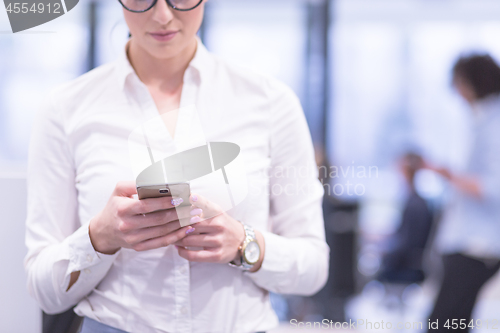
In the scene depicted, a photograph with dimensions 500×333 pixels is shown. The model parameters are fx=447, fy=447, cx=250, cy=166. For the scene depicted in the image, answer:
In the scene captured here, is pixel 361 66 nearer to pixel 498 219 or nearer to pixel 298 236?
pixel 498 219

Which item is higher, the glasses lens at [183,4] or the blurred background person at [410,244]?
the glasses lens at [183,4]

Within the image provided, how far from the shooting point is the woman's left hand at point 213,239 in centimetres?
68

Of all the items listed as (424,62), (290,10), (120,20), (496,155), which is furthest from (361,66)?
(120,20)

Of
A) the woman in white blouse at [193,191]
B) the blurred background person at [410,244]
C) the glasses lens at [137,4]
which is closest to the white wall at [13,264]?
the woman in white blouse at [193,191]

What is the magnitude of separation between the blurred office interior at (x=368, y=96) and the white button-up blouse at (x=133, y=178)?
1.46m

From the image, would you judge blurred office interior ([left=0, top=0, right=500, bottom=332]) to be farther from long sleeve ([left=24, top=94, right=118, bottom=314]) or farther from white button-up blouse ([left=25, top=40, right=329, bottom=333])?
long sleeve ([left=24, top=94, right=118, bottom=314])

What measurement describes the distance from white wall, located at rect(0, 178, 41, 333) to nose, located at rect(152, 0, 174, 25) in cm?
44

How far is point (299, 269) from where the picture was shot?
31.5 inches

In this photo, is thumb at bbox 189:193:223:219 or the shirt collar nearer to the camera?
thumb at bbox 189:193:223:219

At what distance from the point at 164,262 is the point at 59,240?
19cm

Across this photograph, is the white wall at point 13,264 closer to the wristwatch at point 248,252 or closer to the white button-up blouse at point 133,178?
the white button-up blouse at point 133,178

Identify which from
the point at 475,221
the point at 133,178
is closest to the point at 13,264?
the point at 133,178

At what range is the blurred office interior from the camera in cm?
292

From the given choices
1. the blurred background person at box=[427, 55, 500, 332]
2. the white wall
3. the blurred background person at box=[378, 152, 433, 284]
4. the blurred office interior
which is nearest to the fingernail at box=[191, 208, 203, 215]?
the white wall
